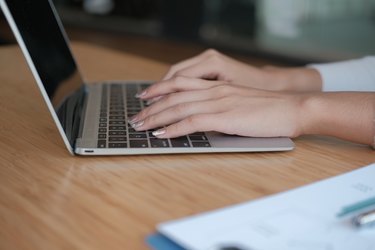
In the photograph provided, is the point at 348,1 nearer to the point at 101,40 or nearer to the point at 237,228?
the point at 101,40

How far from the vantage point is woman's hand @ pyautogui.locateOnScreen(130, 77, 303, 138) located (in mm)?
667

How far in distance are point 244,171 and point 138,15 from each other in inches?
150

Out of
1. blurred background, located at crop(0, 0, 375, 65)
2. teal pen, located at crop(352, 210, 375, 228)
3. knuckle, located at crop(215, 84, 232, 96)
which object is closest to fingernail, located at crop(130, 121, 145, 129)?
knuckle, located at crop(215, 84, 232, 96)

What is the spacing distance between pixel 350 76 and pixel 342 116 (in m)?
0.25

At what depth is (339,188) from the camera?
1.80ft

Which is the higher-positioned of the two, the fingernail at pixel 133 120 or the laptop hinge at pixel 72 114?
the laptop hinge at pixel 72 114

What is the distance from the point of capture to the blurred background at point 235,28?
10.4 ft

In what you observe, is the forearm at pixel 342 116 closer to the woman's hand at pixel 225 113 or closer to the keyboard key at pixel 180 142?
the woman's hand at pixel 225 113

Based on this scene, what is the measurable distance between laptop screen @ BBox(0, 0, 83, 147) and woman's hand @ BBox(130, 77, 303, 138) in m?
0.10

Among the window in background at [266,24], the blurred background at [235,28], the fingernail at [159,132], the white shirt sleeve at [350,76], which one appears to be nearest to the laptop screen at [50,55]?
the fingernail at [159,132]

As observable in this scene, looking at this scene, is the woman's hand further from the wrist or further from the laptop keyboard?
the wrist

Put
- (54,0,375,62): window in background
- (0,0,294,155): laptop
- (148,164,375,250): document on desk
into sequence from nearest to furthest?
(148,164,375,250): document on desk
(0,0,294,155): laptop
(54,0,375,62): window in background

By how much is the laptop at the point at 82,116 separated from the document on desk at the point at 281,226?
0.49ft

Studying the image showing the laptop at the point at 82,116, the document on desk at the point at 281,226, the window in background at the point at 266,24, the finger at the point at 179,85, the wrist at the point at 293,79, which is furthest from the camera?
the window in background at the point at 266,24
